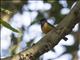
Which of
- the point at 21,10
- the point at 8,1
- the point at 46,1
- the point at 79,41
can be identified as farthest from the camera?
the point at 8,1

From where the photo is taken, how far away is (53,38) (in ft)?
2.48

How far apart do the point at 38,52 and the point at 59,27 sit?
8 centimetres

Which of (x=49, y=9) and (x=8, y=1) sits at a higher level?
(x=8, y=1)

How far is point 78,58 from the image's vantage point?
1.60 metres

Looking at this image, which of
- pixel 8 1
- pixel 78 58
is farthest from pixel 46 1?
pixel 8 1

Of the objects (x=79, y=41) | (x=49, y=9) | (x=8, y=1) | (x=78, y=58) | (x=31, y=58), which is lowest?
(x=31, y=58)

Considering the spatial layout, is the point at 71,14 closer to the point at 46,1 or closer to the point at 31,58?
the point at 31,58

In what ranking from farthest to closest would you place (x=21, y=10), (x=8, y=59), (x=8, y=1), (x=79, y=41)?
(x=8, y=1) < (x=21, y=10) < (x=79, y=41) < (x=8, y=59)

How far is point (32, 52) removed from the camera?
764 mm

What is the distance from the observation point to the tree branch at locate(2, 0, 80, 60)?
754 mm

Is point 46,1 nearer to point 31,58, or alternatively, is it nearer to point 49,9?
point 49,9

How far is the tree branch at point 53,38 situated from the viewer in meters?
0.75

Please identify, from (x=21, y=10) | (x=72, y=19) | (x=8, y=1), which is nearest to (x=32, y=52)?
(x=72, y=19)

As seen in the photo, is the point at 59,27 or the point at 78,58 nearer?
the point at 59,27
